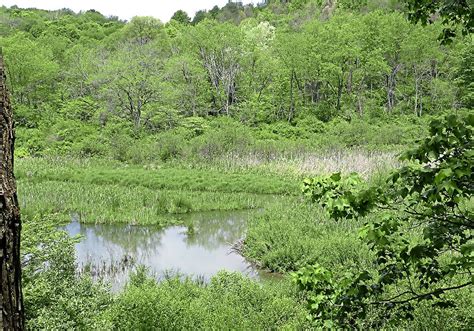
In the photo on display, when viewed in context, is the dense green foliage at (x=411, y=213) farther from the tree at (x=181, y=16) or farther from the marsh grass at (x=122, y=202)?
the tree at (x=181, y=16)

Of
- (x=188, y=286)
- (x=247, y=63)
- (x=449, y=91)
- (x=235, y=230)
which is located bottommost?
(x=235, y=230)

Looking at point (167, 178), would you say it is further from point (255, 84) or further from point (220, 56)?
point (255, 84)

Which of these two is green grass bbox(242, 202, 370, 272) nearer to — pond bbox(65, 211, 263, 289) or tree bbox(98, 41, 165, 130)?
pond bbox(65, 211, 263, 289)

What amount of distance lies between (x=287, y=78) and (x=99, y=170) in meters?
22.0

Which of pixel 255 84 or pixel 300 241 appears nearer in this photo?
pixel 300 241

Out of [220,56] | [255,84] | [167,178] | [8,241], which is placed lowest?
[167,178]

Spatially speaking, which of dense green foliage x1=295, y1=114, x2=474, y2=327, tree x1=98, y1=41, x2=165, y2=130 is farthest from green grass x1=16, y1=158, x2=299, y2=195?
dense green foliage x1=295, y1=114, x2=474, y2=327

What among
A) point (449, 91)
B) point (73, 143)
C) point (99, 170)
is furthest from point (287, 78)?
point (99, 170)

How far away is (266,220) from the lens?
1257 cm

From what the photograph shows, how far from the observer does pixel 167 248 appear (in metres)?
11.7

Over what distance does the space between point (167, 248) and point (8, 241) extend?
10088 mm

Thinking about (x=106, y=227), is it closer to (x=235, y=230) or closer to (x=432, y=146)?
(x=235, y=230)

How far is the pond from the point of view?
975cm

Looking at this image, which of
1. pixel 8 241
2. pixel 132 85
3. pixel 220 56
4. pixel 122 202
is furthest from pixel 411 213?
pixel 220 56
